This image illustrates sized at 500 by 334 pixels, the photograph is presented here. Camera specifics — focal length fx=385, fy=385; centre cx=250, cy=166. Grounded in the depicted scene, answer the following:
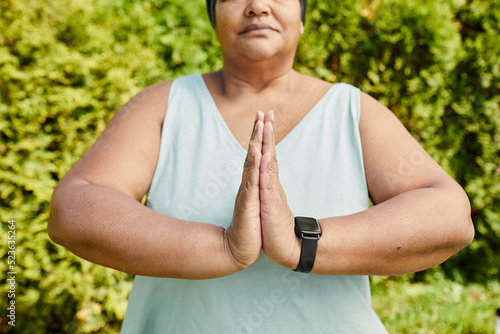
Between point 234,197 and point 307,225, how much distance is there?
0.35 meters

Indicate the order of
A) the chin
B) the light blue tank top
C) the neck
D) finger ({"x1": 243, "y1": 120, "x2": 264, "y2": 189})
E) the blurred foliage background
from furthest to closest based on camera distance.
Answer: the blurred foliage background → the neck → the chin → the light blue tank top → finger ({"x1": 243, "y1": 120, "x2": 264, "y2": 189})

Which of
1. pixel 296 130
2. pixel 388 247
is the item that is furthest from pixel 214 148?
pixel 388 247

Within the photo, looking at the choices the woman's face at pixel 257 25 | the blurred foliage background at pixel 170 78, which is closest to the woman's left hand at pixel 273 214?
the woman's face at pixel 257 25

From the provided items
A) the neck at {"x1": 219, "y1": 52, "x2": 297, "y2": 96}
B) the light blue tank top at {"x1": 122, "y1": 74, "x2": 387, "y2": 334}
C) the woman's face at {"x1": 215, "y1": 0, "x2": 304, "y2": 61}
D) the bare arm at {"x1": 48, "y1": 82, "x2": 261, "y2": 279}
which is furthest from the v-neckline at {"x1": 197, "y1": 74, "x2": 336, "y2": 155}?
the bare arm at {"x1": 48, "y1": 82, "x2": 261, "y2": 279}

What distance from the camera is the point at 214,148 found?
4.87 ft

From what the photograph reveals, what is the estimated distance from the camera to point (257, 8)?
141 cm

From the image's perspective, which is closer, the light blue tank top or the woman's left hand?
the woman's left hand

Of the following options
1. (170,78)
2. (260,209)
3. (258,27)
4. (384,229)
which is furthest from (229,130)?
(170,78)

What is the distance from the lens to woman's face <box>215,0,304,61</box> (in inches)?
56.7

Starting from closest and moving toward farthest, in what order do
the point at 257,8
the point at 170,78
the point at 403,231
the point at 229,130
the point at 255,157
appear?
the point at 255,157
the point at 403,231
the point at 257,8
the point at 229,130
the point at 170,78

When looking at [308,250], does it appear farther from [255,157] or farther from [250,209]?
[255,157]

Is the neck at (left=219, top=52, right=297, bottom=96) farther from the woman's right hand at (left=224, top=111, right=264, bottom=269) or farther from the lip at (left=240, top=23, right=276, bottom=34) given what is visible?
the woman's right hand at (left=224, top=111, right=264, bottom=269)

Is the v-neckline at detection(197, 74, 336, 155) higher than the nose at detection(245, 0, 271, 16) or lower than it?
lower

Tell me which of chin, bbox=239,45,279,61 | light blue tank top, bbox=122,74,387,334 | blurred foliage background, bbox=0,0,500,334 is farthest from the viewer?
blurred foliage background, bbox=0,0,500,334
